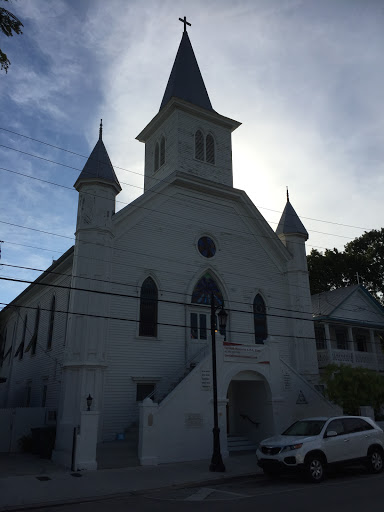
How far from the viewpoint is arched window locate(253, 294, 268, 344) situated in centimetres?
2344

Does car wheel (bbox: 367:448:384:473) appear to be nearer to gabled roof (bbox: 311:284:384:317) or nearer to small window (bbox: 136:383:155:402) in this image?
small window (bbox: 136:383:155:402)

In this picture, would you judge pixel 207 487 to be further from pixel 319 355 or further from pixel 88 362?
pixel 319 355

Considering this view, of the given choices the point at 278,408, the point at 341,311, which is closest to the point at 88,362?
the point at 278,408

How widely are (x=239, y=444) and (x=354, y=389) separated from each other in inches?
222

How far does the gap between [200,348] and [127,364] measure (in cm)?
389

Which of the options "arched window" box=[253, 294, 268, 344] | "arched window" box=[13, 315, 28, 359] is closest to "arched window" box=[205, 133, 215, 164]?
"arched window" box=[253, 294, 268, 344]

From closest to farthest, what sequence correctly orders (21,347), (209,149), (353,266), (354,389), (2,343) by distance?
(354,389), (209,149), (21,347), (2,343), (353,266)

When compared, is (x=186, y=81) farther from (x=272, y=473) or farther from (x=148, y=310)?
(x=272, y=473)

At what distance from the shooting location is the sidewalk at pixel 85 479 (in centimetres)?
1066

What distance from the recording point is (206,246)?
23344mm

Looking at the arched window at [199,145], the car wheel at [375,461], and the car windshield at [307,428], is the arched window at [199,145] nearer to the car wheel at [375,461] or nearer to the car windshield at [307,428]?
the car windshield at [307,428]

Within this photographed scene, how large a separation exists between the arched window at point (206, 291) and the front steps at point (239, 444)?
6289mm

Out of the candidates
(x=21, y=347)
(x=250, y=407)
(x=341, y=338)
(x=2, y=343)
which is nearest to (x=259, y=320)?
(x=250, y=407)

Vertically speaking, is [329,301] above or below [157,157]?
below
